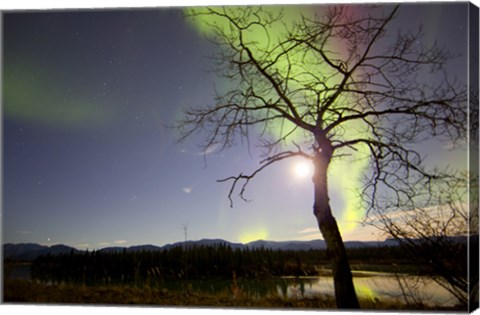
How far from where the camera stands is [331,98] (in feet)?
21.5

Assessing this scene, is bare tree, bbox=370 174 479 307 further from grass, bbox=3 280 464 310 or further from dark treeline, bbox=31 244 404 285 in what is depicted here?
grass, bbox=3 280 464 310

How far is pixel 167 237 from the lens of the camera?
6.75m

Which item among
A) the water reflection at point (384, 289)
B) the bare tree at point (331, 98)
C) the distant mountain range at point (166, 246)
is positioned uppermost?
the bare tree at point (331, 98)

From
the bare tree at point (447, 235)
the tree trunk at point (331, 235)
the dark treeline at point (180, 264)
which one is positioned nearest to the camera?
the bare tree at point (447, 235)

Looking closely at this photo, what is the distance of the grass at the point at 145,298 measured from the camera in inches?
255

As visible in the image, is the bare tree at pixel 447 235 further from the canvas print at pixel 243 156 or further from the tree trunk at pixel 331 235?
the tree trunk at pixel 331 235

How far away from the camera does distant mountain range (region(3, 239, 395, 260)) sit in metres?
6.46

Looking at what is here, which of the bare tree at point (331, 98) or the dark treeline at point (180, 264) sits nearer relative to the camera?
the bare tree at point (331, 98)

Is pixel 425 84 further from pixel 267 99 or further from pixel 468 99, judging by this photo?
pixel 267 99

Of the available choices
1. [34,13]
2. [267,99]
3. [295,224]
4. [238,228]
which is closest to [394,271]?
[295,224]

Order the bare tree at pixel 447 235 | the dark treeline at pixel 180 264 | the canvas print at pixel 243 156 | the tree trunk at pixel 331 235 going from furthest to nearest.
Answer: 1. the dark treeline at pixel 180 264
2. the tree trunk at pixel 331 235
3. the canvas print at pixel 243 156
4. the bare tree at pixel 447 235

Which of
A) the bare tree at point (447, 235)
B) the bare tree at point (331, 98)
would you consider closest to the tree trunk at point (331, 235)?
the bare tree at point (331, 98)

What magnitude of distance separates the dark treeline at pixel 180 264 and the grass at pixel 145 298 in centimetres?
8

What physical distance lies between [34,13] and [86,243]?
2.04m
